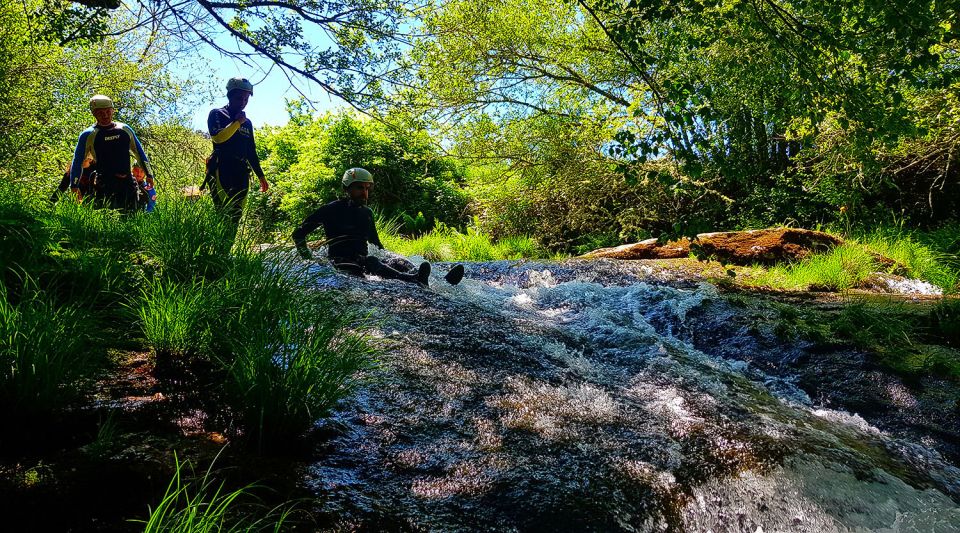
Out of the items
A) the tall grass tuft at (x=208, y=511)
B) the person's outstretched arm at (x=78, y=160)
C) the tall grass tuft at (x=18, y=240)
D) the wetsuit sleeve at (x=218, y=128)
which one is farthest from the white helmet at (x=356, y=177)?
the tall grass tuft at (x=208, y=511)

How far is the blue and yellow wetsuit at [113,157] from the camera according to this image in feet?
21.8

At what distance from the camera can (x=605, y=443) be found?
2.94m

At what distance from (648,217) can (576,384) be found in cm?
956

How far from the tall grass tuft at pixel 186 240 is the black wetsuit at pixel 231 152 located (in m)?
2.17

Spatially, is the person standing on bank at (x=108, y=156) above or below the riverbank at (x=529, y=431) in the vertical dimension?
above

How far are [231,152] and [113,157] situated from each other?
Result: 1.60 m

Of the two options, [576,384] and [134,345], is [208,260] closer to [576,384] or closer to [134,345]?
[134,345]

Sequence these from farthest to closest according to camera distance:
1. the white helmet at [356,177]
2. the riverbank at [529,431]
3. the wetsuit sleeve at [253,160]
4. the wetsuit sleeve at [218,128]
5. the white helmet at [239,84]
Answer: the white helmet at [356,177], the wetsuit sleeve at [253,160], the wetsuit sleeve at [218,128], the white helmet at [239,84], the riverbank at [529,431]

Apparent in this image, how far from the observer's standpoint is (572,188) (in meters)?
13.4

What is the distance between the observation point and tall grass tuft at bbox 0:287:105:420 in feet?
7.28

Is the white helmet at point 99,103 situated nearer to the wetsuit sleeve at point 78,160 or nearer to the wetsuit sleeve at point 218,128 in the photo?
the wetsuit sleeve at point 78,160

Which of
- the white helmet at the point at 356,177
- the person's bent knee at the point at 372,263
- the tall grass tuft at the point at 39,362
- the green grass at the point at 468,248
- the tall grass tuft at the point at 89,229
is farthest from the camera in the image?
the green grass at the point at 468,248

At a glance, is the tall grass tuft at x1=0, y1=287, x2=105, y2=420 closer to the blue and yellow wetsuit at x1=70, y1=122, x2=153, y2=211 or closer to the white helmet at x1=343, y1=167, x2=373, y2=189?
the white helmet at x1=343, y1=167, x2=373, y2=189

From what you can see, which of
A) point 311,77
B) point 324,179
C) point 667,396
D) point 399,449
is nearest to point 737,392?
point 667,396
